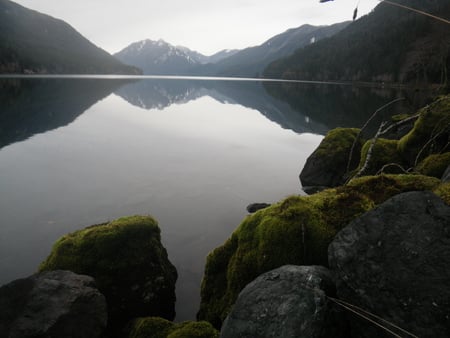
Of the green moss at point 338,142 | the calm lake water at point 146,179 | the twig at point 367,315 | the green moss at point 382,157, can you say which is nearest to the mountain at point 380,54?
the calm lake water at point 146,179

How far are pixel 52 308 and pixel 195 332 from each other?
7.27ft

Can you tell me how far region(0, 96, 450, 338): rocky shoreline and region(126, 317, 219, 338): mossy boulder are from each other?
0.06ft

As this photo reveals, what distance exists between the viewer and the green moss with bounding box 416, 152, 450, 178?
20.2ft

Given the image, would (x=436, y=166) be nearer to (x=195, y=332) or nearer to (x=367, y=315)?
(x=367, y=315)

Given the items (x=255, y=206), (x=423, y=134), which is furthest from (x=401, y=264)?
(x=255, y=206)

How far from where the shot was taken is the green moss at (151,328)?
4.64m

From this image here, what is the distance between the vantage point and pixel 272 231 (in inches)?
187

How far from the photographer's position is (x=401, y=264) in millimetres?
2885

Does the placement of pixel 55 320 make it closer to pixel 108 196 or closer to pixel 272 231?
pixel 272 231

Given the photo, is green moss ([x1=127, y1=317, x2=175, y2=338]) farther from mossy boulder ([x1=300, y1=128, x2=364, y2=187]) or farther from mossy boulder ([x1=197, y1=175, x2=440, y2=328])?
mossy boulder ([x1=300, y1=128, x2=364, y2=187])

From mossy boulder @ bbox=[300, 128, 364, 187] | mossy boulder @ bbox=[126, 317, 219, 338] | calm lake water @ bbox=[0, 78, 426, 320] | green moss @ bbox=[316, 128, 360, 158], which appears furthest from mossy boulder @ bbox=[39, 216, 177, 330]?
green moss @ bbox=[316, 128, 360, 158]

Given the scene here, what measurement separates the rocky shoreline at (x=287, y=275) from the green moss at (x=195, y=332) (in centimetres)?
2

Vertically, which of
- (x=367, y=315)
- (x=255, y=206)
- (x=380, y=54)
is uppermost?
(x=380, y=54)

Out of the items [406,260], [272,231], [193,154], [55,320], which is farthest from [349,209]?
[193,154]
